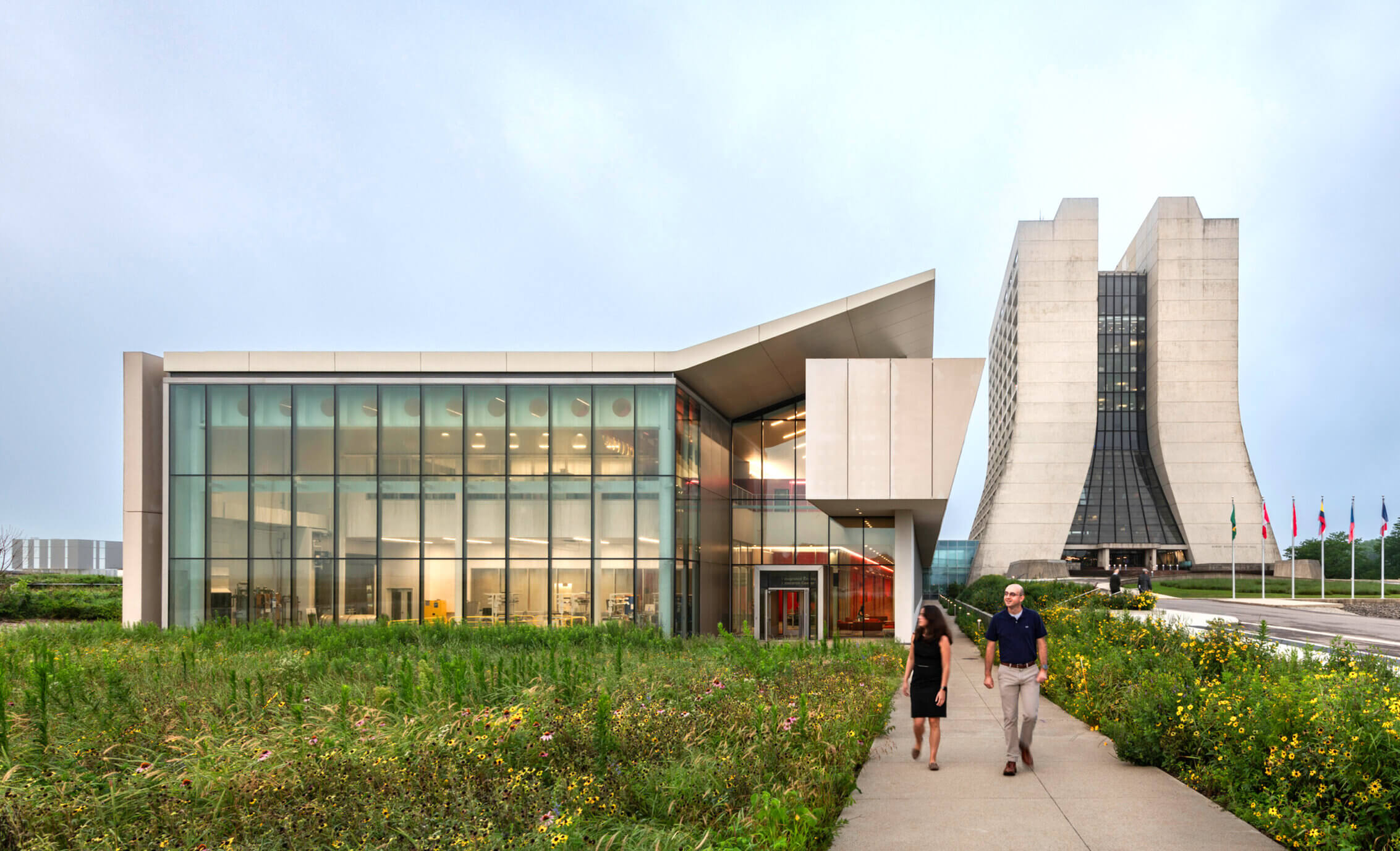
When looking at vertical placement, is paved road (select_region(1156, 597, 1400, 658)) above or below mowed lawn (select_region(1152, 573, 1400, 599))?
above

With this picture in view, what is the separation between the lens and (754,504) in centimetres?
2994

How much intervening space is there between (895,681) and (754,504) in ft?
50.7

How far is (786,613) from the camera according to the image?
29.6 m

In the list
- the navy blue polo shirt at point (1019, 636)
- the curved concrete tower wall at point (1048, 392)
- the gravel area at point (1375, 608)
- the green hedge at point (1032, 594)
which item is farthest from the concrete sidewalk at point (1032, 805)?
the curved concrete tower wall at point (1048, 392)

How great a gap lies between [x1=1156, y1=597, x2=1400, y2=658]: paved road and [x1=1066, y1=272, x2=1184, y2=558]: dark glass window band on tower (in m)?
42.3

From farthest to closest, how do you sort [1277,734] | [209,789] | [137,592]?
[137,592], [1277,734], [209,789]

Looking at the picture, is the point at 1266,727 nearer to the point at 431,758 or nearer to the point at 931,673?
the point at 931,673

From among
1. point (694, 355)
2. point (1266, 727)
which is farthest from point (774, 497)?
point (1266, 727)

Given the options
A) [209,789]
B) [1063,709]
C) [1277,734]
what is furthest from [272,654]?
[1277,734]

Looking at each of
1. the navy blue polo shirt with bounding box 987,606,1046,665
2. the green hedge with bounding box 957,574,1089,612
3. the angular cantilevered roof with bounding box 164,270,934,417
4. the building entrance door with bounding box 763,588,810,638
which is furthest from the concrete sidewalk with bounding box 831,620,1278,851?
the building entrance door with bounding box 763,588,810,638

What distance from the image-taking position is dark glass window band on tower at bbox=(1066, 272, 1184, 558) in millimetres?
80250

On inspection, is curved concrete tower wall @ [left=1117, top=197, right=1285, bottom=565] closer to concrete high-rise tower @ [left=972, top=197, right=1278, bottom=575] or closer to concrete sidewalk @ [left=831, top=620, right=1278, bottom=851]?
concrete high-rise tower @ [left=972, top=197, right=1278, bottom=575]

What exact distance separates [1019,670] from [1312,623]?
24.6 meters

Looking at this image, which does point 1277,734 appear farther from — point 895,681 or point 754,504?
point 754,504
